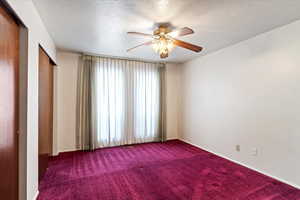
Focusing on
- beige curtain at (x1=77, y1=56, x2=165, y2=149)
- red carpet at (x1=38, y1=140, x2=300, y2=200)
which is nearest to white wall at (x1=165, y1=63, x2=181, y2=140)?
beige curtain at (x1=77, y1=56, x2=165, y2=149)

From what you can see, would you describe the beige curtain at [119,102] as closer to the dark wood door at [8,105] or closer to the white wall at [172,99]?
the white wall at [172,99]

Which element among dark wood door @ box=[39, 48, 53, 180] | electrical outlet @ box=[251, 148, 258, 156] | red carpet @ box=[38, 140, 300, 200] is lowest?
red carpet @ box=[38, 140, 300, 200]

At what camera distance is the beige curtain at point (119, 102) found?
154 inches

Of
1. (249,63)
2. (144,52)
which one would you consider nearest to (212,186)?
(249,63)

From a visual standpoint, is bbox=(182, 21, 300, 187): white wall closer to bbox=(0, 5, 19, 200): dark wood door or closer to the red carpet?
the red carpet

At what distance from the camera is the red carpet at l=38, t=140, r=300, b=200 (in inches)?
84.0

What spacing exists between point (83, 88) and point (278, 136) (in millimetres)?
4003

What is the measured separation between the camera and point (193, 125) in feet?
14.8

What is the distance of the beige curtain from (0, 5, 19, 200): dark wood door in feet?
7.44

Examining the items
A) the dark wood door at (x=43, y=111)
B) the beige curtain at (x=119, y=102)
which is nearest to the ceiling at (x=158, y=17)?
the dark wood door at (x=43, y=111)

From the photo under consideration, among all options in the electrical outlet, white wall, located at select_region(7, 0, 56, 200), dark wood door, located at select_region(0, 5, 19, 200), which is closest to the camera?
dark wood door, located at select_region(0, 5, 19, 200)

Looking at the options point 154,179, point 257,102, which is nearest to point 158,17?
point 257,102

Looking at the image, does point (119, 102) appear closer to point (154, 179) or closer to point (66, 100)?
point (66, 100)

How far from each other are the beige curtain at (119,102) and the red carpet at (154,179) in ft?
2.13
